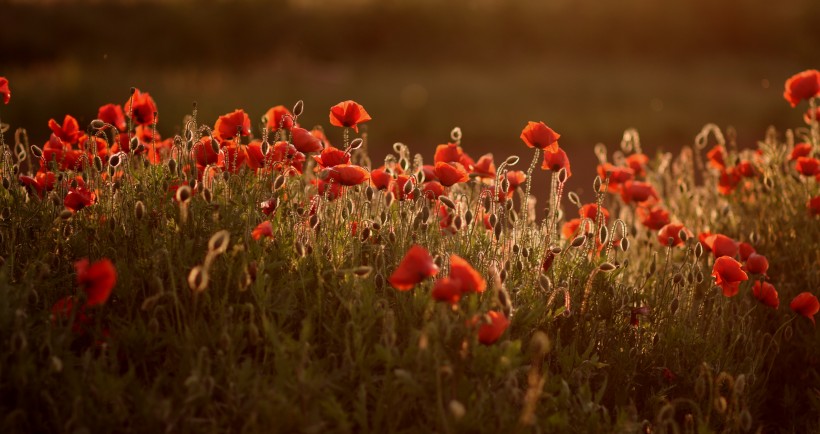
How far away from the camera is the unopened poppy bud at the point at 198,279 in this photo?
2070mm

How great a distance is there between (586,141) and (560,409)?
9279mm

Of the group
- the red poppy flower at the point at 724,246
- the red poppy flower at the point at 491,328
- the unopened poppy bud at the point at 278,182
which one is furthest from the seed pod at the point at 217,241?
the red poppy flower at the point at 724,246

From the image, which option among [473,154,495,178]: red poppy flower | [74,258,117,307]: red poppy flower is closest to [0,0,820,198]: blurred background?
[473,154,495,178]: red poppy flower

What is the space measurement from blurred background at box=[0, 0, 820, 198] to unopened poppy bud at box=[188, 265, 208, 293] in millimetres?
5548

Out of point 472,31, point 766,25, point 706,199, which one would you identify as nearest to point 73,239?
point 706,199

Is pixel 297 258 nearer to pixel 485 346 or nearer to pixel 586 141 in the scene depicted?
pixel 485 346

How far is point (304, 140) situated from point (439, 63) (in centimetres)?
1707

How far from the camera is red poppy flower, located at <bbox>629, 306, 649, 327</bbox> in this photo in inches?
115

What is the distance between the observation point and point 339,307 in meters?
2.50

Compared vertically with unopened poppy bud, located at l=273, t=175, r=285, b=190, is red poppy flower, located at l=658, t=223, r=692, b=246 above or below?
below

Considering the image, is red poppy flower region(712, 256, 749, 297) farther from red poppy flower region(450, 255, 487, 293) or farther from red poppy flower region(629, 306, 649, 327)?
red poppy flower region(450, 255, 487, 293)

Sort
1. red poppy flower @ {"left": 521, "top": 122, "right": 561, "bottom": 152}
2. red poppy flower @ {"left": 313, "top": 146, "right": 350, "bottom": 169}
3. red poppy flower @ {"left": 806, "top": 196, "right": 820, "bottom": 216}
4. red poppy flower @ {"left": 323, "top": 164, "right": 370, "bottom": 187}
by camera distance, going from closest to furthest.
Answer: red poppy flower @ {"left": 323, "top": 164, "right": 370, "bottom": 187} < red poppy flower @ {"left": 313, "top": 146, "right": 350, "bottom": 169} < red poppy flower @ {"left": 521, "top": 122, "right": 561, "bottom": 152} < red poppy flower @ {"left": 806, "top": 196, "right": 820, "bottom": 216}

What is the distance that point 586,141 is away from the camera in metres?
11.4

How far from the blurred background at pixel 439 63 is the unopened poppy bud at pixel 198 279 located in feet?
18.2
